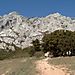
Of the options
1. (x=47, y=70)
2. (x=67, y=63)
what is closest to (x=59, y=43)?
(x=67, y=63)

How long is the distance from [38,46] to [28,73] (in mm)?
66400

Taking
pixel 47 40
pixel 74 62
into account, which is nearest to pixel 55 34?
pixel 47 40

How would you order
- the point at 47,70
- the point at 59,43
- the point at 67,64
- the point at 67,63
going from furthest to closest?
the point at 59,43 → the point at 67,63 → the point at 67,64 → the point at 47,70

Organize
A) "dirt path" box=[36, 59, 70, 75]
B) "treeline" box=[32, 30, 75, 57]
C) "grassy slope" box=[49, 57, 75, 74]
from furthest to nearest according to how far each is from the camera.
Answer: "treeline" box=[32, 30, 75, 57], "grassy slope" box=[49, 57, 75, 74], "dirt path" box=[36, 59, 70, 75]

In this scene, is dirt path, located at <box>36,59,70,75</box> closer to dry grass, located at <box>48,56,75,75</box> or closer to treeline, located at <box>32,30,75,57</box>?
dry grass, located at <box>48,56,75,75</box>

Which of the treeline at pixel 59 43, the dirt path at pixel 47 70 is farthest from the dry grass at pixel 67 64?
the treeline at pixel 59 43

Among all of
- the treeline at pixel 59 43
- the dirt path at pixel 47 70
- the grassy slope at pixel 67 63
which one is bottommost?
the dirt path at pixel 47 70

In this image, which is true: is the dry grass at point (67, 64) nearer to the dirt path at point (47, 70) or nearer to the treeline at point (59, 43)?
the dirt path at point (47, 70)

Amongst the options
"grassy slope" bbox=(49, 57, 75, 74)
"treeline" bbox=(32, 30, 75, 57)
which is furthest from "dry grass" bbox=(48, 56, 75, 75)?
"treeline" bbox=(32, 30, 75, 57)

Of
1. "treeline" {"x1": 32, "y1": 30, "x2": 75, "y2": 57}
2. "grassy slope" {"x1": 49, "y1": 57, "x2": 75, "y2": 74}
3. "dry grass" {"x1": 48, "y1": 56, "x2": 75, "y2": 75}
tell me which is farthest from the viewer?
"treeline" {"x1": 32, "y1": 30, "x2": 75, "y2": 57}

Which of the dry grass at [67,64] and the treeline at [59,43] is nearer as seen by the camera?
the dry grass at [67,64]

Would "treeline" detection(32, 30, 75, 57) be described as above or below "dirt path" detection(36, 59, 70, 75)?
above

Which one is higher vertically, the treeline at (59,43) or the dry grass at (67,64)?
the treeline at (59,43)

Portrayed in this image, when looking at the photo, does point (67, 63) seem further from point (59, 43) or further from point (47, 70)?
point (59, 43)
